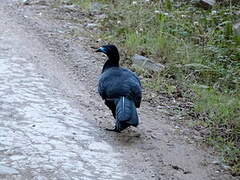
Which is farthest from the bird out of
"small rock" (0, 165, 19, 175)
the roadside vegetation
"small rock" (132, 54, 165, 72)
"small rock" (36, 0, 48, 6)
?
"small rock" (36, 0, 48, 6)

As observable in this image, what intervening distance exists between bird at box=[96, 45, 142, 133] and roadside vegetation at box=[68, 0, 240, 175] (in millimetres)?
1183

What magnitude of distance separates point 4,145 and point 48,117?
101cm

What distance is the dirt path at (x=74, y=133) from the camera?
18.5ft

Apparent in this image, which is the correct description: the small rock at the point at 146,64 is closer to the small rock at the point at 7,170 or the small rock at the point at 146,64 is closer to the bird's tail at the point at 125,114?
the bird's tail at the point at 125,114

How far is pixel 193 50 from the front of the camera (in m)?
10.1

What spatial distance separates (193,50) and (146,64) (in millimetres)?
1199

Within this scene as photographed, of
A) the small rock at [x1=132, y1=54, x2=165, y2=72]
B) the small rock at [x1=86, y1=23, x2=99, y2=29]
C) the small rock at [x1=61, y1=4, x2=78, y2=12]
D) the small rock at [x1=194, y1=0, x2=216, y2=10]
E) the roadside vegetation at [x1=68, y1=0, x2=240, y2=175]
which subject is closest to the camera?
the roadside vegetation at [x1=68, y1=0, x2=240, y2=175]

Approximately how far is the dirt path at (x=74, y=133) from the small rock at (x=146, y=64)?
62cm

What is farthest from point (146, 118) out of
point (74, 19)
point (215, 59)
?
point (74, 19)

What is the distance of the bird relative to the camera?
6184 millimetres

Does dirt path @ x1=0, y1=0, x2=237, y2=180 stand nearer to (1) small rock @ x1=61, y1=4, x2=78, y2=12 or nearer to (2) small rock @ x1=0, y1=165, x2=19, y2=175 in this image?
(2) small rock @ x1=0, y1=165, x2=19, y2=175

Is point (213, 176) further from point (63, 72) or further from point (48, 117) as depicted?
point (63, 72)

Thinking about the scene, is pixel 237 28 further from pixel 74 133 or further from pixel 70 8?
pixel 74 133

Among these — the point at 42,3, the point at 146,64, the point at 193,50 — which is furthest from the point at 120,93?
the point at 42,3
